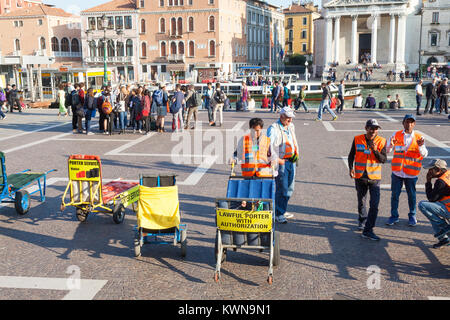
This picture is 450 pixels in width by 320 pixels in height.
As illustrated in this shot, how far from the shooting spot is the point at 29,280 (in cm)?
599

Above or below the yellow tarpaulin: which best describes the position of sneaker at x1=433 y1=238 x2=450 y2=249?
below

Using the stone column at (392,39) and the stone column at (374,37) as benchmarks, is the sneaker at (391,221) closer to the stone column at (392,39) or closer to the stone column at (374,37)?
the stone column at (374,37)

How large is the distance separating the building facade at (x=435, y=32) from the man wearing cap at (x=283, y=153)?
7608cm

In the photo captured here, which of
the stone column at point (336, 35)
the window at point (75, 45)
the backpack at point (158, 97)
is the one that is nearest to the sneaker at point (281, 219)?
the backpack at point (158, 97)

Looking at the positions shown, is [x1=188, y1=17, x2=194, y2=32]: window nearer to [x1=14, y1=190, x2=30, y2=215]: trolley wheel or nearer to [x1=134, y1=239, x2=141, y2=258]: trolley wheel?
[x1=14, y1=190, x2=30, y2=215]: trolley wheel

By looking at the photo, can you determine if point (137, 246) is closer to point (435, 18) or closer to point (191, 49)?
point (191, 49)

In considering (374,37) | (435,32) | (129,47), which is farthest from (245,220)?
(435,32)

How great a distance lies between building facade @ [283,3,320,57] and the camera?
99.2 m

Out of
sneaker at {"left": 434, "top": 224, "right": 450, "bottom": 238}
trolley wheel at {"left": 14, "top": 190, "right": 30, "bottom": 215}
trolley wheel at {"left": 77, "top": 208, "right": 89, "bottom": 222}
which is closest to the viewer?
sneaker at {"left": 434, "top": 224, "right": 450, "bottom": 238}

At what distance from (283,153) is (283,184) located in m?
0.50

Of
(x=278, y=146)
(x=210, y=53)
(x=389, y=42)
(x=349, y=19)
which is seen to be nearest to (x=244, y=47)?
(x=210, y=53)

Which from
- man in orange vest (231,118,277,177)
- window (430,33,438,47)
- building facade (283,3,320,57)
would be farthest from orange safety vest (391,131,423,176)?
building facade (283,3,320,57)

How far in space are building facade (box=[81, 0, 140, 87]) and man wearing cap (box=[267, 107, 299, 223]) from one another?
211ft

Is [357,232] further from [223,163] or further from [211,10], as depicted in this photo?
[211,10]
